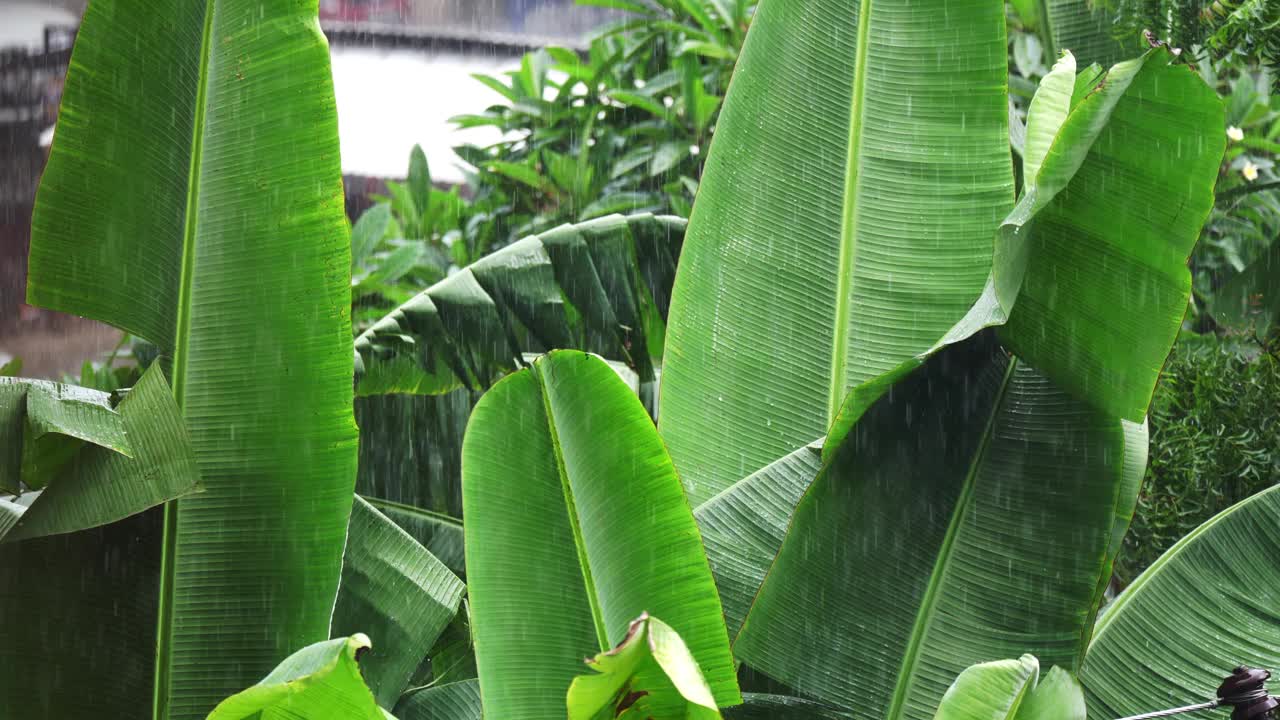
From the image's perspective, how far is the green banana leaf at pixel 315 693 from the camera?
80 cm

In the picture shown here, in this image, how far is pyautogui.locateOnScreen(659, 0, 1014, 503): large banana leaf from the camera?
1.55 metres

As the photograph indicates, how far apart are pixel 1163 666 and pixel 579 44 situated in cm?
498

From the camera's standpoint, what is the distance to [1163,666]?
1.38 m

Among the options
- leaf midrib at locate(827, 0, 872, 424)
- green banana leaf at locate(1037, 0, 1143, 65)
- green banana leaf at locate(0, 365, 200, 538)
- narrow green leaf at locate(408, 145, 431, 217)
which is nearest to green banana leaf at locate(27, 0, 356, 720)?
green banana leaf at locate(0, 365, 200, 538)

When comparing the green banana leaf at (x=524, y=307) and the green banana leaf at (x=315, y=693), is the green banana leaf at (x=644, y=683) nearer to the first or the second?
the green banana leaf at (x=315, y=693)

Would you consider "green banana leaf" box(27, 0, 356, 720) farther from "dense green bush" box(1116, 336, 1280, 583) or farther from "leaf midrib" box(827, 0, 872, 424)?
"dense green bush" box(1116, 336, 1280, 583)

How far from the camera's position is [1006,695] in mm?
868

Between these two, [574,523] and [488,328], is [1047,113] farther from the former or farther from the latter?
[488,328]

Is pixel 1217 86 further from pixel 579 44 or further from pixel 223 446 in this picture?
pixel 579 44

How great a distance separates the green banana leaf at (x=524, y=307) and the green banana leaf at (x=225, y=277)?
0.64 m

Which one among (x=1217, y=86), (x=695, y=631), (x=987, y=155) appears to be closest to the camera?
(x=695, y=631)

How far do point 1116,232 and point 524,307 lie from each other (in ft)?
3.52

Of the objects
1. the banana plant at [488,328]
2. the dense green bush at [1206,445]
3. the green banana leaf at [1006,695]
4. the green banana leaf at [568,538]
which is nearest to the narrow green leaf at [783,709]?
the green banana leaf at [568,538]

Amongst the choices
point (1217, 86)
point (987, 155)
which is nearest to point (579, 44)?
point (1217, 86)
